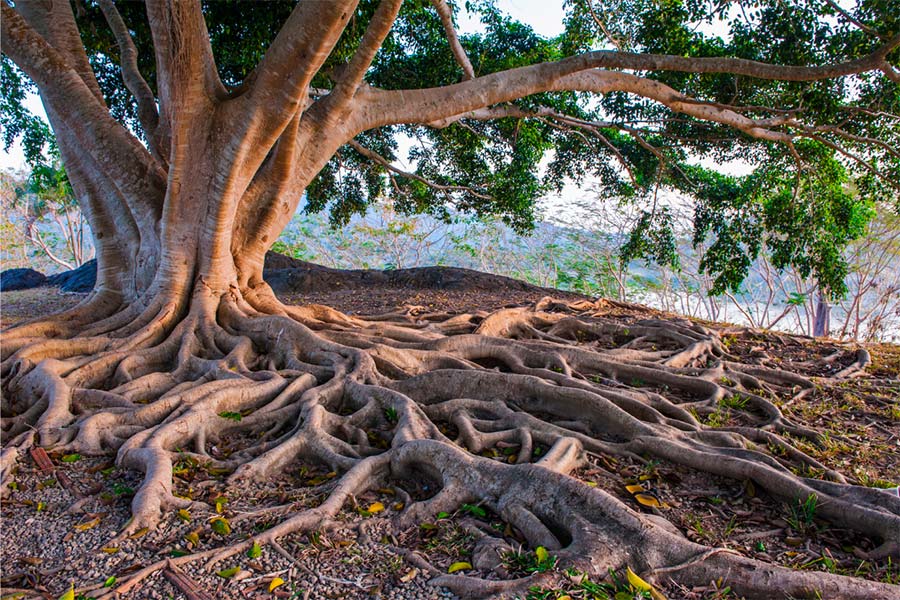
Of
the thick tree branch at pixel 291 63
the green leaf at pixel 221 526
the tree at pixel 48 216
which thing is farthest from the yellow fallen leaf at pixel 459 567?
the tree at pixel 48 216

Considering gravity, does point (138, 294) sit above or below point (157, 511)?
above

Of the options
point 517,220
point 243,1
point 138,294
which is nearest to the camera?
point 138,294

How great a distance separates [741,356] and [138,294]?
6414 millimetres

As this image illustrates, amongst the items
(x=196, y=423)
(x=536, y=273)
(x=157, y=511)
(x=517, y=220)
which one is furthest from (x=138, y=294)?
(x=536, y=273)

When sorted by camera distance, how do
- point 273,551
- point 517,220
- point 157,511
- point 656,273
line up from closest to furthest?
1. point 273,551
2. point 157,511
3. point 517,220
4. point 656,273

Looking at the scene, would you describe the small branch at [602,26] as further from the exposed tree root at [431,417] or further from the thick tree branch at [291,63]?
the thick tree branch at [291,63]

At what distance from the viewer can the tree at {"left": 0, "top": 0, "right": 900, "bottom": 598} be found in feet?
9.91

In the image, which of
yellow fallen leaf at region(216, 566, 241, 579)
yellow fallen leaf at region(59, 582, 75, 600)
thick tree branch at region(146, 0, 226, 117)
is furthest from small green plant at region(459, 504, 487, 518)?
thick tree branch at region(146, 0, 226, 117)

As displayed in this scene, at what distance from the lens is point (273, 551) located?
96.6 inches

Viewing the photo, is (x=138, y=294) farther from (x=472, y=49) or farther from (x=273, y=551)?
(x=472, y=49)

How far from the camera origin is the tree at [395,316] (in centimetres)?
302

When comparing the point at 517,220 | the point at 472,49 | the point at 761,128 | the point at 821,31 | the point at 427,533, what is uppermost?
the point at 472,49

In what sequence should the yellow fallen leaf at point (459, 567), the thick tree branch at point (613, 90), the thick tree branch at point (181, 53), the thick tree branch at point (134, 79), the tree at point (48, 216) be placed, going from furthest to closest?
the tree at point (48, 216)
the thick tree branch at point (134, 79)
the thick tree branch at point (613, 90)
the thick tree branch at point (181, 53)
the yellow fallen leaf at point (459, 567)

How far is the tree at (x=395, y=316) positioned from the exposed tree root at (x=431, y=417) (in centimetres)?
2
